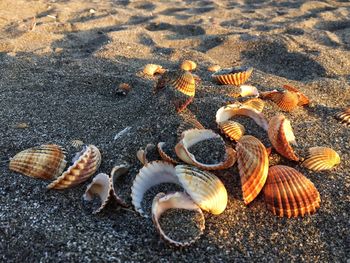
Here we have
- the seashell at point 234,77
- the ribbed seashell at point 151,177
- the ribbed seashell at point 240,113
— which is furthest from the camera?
the seashell at point 234,77

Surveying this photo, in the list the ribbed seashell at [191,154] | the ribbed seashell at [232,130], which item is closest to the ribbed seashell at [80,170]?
the ribbed seashell at [191,154]

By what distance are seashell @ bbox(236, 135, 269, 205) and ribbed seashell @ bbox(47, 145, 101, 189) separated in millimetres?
983

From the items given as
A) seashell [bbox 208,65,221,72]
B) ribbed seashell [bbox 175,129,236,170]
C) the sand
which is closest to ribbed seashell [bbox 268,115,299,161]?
the sand

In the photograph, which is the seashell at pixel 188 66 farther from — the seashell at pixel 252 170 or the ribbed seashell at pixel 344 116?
the seashell at pixel 252 170

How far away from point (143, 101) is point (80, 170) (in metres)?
1.24

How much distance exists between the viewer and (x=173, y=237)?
2.21m

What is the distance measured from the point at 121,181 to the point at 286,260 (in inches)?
45.4

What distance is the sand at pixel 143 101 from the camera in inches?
88.2

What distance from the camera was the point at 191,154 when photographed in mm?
2580

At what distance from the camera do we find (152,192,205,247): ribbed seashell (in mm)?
2171

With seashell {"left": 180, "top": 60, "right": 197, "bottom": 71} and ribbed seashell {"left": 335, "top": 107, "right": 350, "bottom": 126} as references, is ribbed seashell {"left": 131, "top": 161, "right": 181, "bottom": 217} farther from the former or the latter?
seashell {"left": 180, "top": 60, "right": 197, "bottom": 71}

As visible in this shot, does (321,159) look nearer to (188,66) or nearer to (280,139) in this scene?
(280,139)

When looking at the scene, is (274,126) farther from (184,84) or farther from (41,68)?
(41,68)

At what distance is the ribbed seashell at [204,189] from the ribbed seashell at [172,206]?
39 mm
